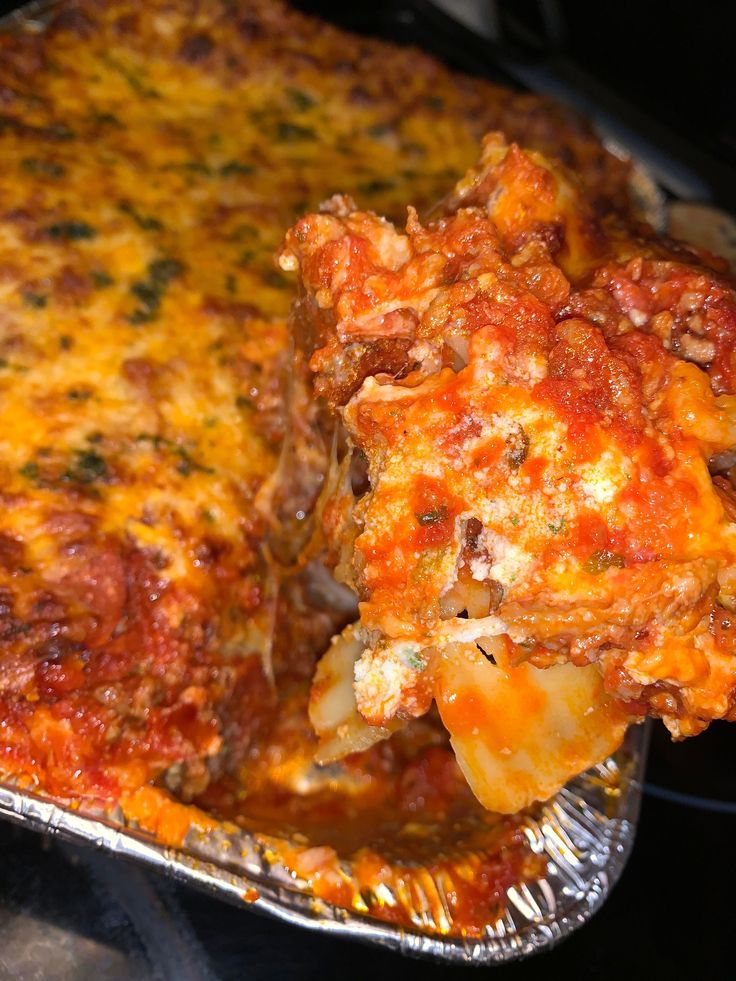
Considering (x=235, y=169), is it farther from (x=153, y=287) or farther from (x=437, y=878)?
(x=437, y=878)

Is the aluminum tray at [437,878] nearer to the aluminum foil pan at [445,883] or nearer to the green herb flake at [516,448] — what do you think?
the aluminum foil pan at [445,883]

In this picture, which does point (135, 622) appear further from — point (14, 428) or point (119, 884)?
point (119, 884)

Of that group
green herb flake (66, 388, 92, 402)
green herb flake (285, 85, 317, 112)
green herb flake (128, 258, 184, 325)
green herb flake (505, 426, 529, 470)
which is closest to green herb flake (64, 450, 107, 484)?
green herb flake (66, 388, 92, 402)

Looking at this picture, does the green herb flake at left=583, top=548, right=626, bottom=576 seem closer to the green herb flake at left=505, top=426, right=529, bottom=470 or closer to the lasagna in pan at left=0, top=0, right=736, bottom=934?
the lasagna in pan at left=0, top=0, right=736, bottom=934

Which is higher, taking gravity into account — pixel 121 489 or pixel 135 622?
pixel 121 489

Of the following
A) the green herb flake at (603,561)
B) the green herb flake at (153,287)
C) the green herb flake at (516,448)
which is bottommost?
the green herb flake at (153,287)

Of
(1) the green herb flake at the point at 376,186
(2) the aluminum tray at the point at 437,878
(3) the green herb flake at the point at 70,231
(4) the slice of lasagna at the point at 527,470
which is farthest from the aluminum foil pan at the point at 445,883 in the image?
(1) the green herb flake at the point at 376,186

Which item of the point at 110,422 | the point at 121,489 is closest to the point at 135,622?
the point at 121,489

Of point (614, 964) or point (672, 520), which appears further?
point (614, 964)
